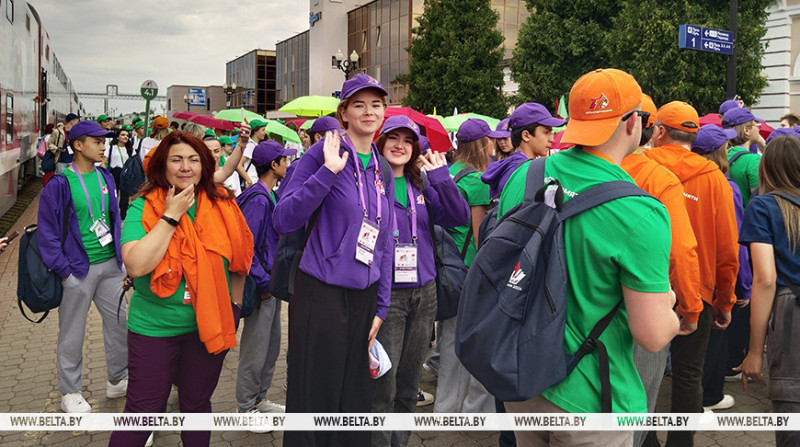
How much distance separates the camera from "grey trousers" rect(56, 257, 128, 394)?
4656 mm

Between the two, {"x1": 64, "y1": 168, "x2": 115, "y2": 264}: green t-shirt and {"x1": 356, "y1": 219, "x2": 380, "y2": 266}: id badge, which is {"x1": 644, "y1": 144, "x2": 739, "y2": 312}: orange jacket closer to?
{"x1": 356, "y1": 219, "x2": 380, "y2": 266}: id badge

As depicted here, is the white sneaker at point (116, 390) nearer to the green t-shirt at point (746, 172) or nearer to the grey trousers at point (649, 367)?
the grey trousers at point (649, 367)

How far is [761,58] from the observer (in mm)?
20000

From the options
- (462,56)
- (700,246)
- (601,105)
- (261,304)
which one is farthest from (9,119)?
(462,56)

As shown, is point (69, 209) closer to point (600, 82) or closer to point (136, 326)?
point (136, 326)

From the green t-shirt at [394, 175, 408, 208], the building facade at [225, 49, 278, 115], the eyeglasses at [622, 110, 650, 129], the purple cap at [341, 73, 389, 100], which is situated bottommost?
the green t-shirt at [394, 175, 408, 208]

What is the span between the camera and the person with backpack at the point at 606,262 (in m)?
1.94

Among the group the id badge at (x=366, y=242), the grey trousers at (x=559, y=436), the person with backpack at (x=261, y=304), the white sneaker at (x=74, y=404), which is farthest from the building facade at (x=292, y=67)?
the grey trousers at (x=559, y=436)

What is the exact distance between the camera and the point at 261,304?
15.0 ft

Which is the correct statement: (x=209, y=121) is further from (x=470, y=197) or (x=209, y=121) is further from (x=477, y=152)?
(x=470, y=197)

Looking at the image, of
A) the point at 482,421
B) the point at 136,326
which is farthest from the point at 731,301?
the point at 136,326

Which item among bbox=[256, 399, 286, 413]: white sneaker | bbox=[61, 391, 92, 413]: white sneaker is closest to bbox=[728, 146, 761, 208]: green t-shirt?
bbox=[256, 399, 286, 413]: white sneaker

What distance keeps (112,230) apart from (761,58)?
21300 mm

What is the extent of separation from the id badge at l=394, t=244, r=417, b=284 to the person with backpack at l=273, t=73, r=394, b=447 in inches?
6.0
